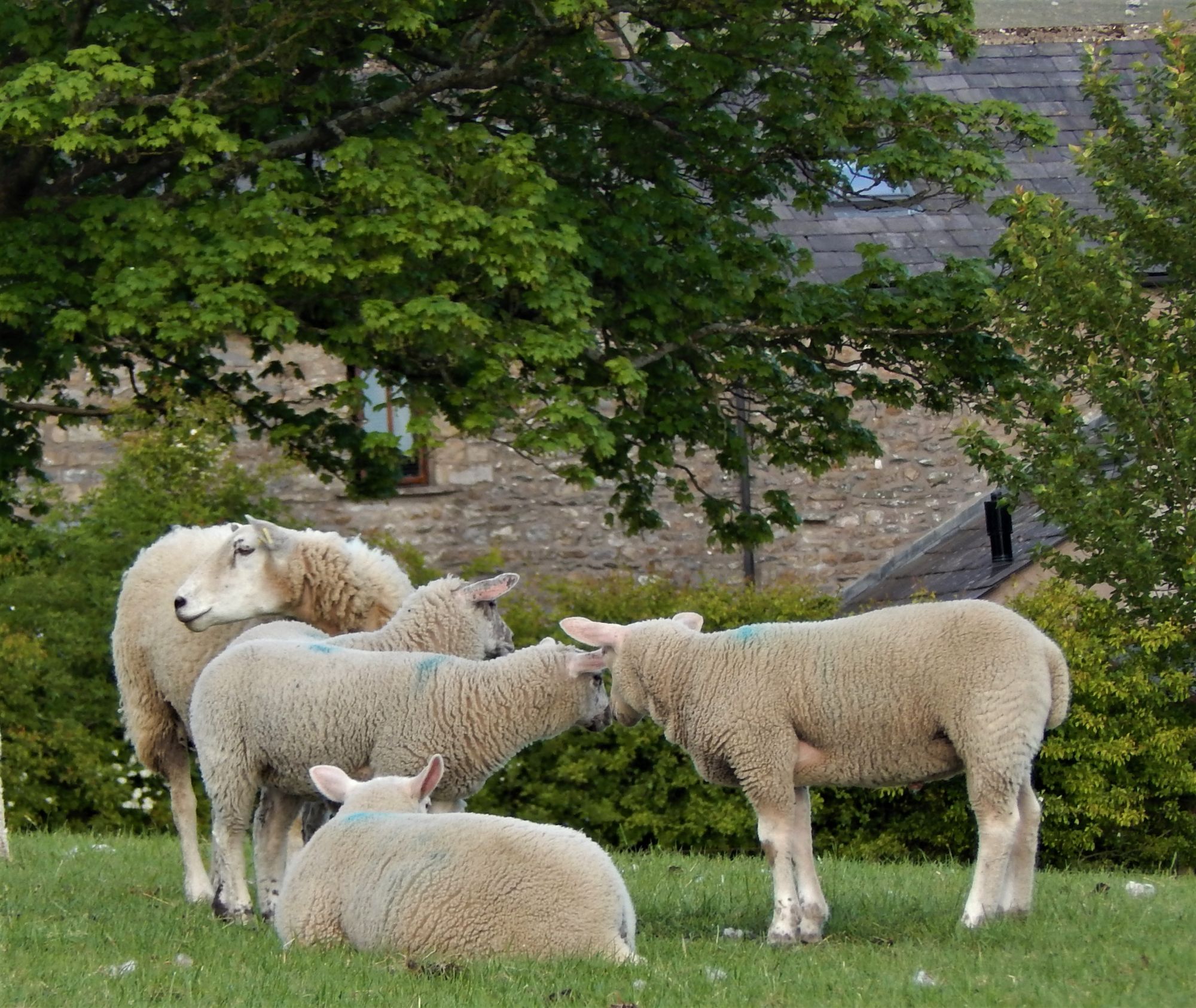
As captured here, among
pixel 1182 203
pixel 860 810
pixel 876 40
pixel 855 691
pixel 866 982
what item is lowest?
pixel 860 810

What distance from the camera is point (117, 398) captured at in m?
19.7

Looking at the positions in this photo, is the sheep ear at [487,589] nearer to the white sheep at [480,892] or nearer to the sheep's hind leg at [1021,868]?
the white sheep at [480,892]

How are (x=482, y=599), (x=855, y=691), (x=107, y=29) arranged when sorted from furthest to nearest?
(x=107, y=29), (x=482, y=599), (x=855, y=691)

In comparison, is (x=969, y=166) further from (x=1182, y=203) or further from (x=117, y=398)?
(x=117, y=398)

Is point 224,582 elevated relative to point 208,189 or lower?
lower

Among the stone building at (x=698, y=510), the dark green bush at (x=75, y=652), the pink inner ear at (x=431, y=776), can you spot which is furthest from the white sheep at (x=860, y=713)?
the stone building at (x=698, y=510)

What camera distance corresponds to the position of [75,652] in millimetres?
13727

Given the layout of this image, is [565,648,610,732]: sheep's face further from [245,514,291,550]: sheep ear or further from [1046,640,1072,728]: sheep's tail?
[245,514,291,550]: sheep ear

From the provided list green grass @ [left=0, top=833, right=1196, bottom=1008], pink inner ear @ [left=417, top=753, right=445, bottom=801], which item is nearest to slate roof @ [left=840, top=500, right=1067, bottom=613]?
green grass @ [left=0, top=833, right=1196, bottom=1008]

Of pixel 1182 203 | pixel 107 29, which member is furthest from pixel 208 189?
pixel 1182 203

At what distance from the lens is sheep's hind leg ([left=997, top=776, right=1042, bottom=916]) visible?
672 centimetres

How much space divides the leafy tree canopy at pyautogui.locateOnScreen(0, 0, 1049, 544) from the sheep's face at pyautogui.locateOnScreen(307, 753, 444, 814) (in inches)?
224

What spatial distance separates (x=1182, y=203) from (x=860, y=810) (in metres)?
4.71

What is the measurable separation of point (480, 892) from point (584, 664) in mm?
1298
